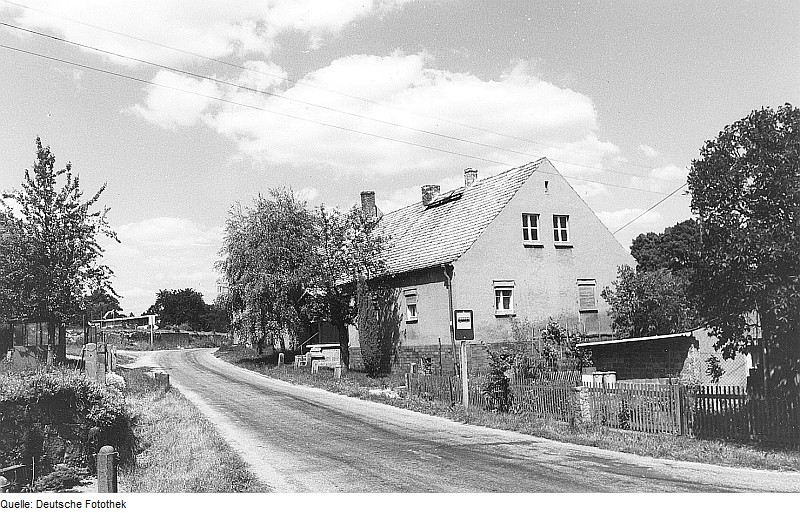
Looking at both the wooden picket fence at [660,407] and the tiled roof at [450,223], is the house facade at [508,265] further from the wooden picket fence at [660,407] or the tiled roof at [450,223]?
the wooden picket fence at [660,407]

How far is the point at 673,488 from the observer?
9.68 meters

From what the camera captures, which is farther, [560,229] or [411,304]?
[411,304]

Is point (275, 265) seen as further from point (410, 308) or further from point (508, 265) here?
point (508, 265)

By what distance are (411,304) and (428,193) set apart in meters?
7.89

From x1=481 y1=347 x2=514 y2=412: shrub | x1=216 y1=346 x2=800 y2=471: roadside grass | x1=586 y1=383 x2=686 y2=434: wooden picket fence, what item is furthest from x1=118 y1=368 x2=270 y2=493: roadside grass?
x1=586 y1=383 x2=686 y2=434: wooden picket fence

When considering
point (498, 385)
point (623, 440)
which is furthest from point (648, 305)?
point (623, 440)

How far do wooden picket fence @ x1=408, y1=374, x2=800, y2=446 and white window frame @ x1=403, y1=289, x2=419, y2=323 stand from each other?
943 centimetres

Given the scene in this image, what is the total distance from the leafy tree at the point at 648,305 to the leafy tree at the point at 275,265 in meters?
13.2

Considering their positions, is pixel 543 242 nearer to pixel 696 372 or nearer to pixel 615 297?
pixel 615 297

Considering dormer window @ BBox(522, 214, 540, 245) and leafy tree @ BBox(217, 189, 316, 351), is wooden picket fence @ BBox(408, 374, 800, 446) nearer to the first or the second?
dormer window @ BBox(522, 214, 540, 245)

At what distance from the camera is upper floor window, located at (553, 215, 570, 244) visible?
2908 centimetres

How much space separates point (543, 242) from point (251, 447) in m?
17.8

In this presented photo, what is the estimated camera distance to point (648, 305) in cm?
2695

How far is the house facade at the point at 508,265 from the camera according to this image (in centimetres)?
2714
